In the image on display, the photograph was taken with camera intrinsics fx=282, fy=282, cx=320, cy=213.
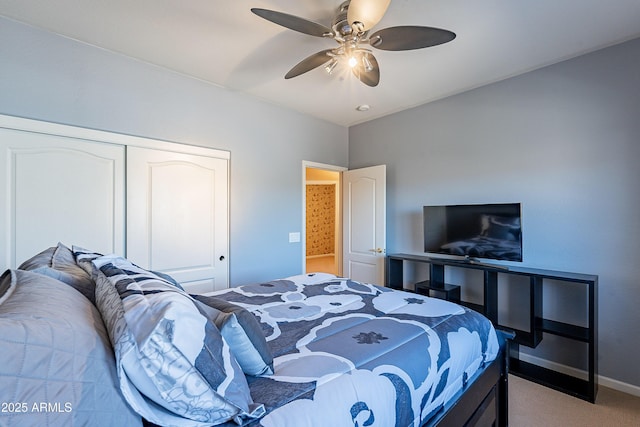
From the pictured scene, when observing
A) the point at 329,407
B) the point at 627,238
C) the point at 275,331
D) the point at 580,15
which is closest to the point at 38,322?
the point at 329,407

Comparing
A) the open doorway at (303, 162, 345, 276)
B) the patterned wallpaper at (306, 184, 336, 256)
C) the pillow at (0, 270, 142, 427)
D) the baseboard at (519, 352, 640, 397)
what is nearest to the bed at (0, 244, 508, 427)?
the pillow at (0, 270, 142, 427)

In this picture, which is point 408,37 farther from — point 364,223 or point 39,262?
point 364,223

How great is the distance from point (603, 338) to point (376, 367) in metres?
A: 2.45

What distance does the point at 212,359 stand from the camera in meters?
0.76

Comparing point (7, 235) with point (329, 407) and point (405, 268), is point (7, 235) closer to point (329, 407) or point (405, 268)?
point (329, 407)

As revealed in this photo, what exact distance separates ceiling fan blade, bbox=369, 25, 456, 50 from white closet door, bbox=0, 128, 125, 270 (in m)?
2.26

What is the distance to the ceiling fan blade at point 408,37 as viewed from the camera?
64.1 inches

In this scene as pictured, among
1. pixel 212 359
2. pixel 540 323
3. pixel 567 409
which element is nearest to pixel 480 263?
pixel 540 323

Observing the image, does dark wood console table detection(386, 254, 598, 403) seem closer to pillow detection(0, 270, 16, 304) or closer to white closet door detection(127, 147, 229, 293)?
white closet door detection(127, 147, 229, 293)

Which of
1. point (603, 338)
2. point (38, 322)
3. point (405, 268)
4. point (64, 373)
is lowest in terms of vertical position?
point (603, 338)

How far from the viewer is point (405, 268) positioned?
3.61 metres

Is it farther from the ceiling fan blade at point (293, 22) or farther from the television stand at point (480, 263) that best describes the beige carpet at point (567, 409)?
the ceiling fan blade at point (293, 22)

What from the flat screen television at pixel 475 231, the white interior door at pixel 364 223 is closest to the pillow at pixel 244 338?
the flat screen television at pixel 475 231

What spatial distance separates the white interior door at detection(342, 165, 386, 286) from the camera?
3658mm
